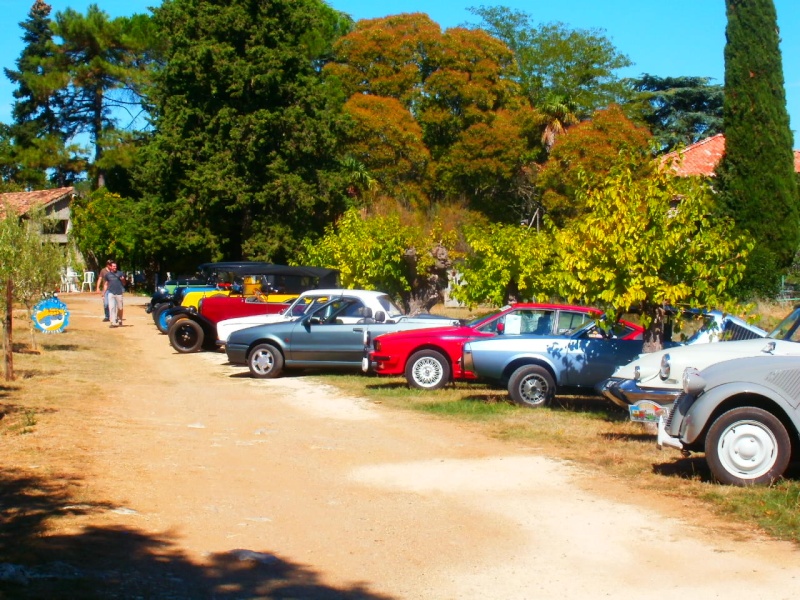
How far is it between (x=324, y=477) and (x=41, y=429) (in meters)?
3.95

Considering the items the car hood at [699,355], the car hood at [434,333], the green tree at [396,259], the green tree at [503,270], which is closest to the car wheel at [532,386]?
the car hood at [434,333]

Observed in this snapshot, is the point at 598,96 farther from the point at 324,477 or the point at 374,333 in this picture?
the point at 324,477

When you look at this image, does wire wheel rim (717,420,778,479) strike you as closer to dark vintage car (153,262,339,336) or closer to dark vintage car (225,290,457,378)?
dark vintage car (225,290,457,378)

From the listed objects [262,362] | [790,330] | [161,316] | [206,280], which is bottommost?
[262,362]

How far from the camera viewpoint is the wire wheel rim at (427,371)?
16.2 m

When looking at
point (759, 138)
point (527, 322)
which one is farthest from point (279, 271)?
point (759, 138)

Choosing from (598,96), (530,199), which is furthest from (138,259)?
(598,96)

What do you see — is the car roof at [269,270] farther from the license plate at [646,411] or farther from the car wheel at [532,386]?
the license plate at [646,411]

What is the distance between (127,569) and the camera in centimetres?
623

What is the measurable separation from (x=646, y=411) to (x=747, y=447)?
2.00 m

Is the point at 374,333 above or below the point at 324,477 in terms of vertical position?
above

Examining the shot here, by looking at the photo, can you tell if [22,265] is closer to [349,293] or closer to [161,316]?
[349,293]

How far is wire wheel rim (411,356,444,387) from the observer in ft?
53.3

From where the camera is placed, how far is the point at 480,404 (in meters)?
14.6
